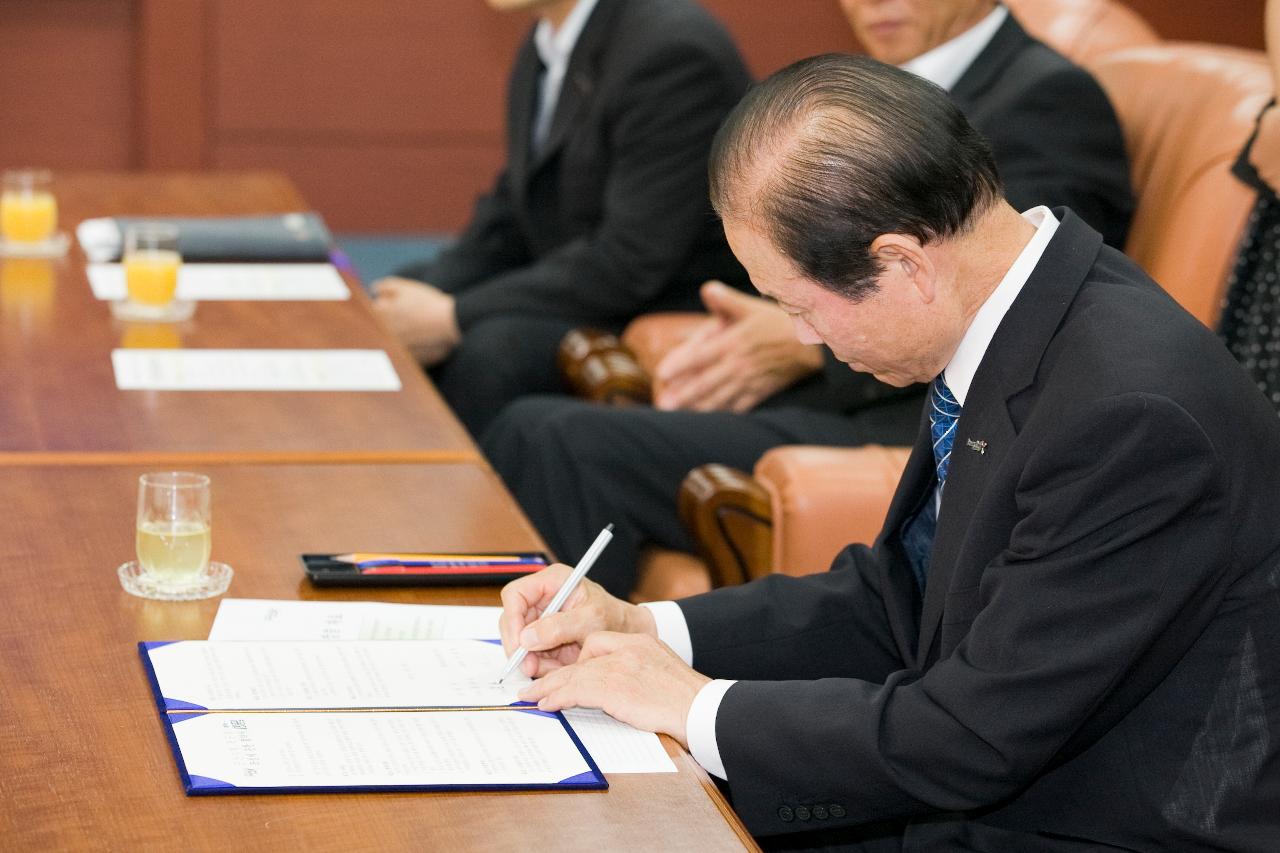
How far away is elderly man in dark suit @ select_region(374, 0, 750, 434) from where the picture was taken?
3527 mm

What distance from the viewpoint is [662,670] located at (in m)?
1.46

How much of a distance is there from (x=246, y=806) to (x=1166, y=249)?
1.89 m

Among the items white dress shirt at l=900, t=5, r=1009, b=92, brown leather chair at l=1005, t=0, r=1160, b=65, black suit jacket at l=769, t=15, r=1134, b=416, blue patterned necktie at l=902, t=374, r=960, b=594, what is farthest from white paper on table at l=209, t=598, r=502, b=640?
brown leather chair at l=1005, t=0, r=1160, b=65

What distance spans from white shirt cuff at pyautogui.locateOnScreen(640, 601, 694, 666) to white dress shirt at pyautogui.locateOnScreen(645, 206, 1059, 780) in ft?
0.68

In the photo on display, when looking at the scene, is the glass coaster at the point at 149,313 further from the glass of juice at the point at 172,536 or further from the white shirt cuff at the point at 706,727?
the white shirt cuff at the point at 706,727

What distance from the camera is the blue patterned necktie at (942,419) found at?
157 centimetres

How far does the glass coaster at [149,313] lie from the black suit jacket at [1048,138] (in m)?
1.11

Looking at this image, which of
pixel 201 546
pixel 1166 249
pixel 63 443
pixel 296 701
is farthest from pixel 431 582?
pixel 1166 249

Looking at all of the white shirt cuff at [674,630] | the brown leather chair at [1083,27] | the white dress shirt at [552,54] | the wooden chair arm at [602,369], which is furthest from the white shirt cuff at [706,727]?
the white dress shirt at [552,54]

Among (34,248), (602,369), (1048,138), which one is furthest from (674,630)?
(34,248)

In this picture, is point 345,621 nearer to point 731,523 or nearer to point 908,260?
point 908,260

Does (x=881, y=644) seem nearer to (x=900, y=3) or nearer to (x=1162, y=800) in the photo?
(x=1162, y=800)

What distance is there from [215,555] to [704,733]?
0.59 metres

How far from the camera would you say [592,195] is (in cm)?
377
